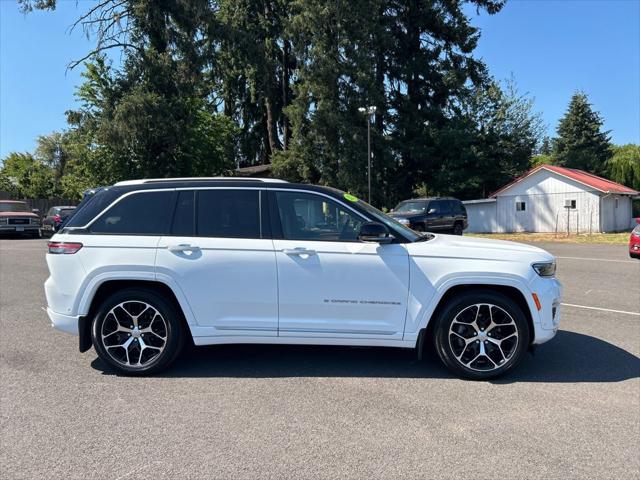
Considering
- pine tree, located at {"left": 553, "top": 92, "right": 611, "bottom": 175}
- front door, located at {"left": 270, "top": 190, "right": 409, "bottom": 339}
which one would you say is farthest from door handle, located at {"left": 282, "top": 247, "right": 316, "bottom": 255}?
pine tree, located at {"left": 553, "top": 92, "right": 611, "bottom": 175}

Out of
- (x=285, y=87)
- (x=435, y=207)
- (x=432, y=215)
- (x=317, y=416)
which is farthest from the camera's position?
(x=285, y=87)

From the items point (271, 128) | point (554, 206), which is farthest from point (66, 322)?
point (271, 128)

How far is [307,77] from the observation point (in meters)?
36.6

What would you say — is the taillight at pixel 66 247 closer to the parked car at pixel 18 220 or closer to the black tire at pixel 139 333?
the black tire at pixel 139 333

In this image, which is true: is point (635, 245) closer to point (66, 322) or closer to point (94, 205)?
point (94, 205)

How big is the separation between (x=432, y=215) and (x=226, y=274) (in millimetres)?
18169

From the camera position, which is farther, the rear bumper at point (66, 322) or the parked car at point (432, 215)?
the parked car at point (432, 215)

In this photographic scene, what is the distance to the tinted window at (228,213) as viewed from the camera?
4.84m

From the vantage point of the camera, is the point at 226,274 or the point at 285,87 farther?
the point at 285,87

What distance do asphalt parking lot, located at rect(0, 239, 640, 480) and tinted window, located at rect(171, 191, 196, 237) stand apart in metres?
1.39

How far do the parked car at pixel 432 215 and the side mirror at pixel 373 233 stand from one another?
16.5 metres

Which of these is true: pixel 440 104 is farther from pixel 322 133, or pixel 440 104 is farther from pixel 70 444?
pixel 70 444

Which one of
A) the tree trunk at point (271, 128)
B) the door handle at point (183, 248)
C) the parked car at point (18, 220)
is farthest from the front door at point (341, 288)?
the tree trunk at point (271, 128)

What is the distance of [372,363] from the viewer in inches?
205
